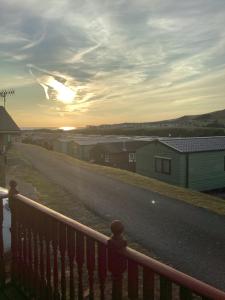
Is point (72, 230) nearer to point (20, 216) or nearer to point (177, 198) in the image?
point (20, 216)

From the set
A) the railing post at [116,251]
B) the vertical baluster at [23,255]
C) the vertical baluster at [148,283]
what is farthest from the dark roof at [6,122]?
the vertical baluster at [148,283]

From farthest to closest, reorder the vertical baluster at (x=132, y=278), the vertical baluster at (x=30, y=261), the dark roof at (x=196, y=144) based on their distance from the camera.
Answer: the dark roof at (x=196, y=144) → the vertical baluster at (x=30, y=261) → the vertical baluster at (x=132, y=278)

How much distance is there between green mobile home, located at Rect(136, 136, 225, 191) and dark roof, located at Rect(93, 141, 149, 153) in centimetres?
1149

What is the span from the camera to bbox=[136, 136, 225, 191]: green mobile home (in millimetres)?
29531

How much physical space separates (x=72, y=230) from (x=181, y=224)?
904cm

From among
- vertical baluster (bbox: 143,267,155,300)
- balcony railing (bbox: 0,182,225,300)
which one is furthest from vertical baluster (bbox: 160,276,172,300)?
vertical baluster (bbox: 143,267,155,300)

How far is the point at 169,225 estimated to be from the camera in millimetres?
12086

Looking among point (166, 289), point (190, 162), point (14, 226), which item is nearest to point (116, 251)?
point (166, 289)

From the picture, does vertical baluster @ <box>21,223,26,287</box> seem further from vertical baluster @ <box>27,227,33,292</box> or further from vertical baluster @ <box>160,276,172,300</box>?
vertical baluster @ <box>160,276,172,300</box>

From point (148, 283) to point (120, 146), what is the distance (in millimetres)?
43035

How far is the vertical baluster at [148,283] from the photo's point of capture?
2831mm

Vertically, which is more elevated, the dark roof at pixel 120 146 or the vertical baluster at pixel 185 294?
the vertical baluster at pixel 185 294

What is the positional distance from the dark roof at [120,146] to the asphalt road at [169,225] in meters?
24.3

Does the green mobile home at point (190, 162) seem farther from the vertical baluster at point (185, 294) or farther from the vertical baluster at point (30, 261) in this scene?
the vertical baluster at point (185, 294)
